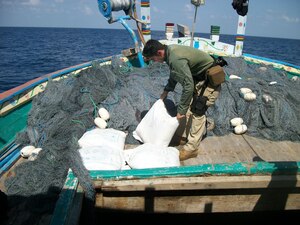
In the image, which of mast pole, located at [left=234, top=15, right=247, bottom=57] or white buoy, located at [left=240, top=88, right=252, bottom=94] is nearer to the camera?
white buoy, located at [left=240, top=88, right=252, bottom=94]

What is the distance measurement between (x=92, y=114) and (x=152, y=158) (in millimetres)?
1761

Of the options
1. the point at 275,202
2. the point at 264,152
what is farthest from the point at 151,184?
the point at 264,152

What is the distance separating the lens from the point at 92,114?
13.3ft

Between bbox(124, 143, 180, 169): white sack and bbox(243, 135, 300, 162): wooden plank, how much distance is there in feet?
5.06

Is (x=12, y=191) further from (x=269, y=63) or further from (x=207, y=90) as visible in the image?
(x=269, y=63)

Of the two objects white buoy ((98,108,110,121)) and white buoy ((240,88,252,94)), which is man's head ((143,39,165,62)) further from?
white buoy ((240,88,252,94))

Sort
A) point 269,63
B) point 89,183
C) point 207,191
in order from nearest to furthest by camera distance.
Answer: point 89,183 → point 207,191 → point 269,63

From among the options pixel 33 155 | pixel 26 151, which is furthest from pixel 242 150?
pixel 26 151

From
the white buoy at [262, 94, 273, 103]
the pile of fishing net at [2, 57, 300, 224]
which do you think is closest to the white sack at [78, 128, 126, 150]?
the pile of fishing net at [2, 57, 300, 224]

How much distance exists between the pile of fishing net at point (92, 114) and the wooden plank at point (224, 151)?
8.3 inches

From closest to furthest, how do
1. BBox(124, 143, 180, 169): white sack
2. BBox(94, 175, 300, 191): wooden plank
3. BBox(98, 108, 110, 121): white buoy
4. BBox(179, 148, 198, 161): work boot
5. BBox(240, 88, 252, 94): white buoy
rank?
BBox(94, 175, 300, 191): wooden plank < BBox(124, 143, 180, 169): white sack < BBox(179, 148, 198, 161): work boot < BBox(98, 108, 110, 121): white buoy < BBox(240, 88, 252, 94): white buoy

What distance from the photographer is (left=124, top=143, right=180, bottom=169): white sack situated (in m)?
2.71

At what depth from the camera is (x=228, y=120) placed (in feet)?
13.7

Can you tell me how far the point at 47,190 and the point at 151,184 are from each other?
4.20ft
